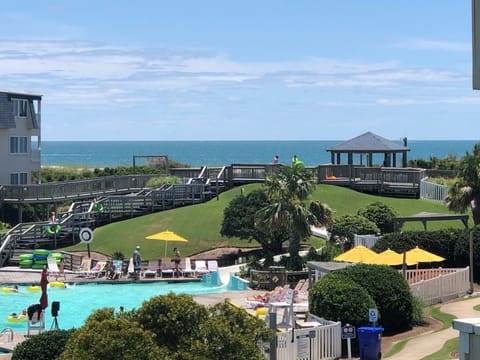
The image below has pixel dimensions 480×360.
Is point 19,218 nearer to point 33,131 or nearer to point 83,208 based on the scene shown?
point 83,208

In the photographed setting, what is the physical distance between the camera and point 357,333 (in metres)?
20.2

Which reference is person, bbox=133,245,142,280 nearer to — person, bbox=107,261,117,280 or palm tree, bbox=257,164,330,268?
person, bbox=107,261,117,280

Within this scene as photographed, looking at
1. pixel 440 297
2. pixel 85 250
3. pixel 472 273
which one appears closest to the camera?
pixel 440 297

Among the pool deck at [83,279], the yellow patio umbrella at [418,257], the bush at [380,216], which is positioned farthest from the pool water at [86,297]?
the yellow patio umbrella at [418,257]

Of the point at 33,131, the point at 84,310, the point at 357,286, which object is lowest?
the point at 84,310

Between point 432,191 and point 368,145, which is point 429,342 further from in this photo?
point 368,145

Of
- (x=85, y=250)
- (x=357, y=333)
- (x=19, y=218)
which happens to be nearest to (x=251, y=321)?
(x=357, y=333)

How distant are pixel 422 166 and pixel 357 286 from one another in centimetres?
3978

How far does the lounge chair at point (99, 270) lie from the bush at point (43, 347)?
62.5 feet

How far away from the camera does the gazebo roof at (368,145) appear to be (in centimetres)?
5350

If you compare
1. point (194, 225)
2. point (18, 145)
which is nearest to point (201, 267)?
point (194, 225)

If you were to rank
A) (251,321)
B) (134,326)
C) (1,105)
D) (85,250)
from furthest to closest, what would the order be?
(1,105)
(85,250)
(251,321)
(134,326)

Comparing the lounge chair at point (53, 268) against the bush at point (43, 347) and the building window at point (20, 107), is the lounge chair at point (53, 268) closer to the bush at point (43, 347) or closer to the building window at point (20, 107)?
the bush at point (43, 347)

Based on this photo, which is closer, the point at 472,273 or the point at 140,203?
the point at 472,273
